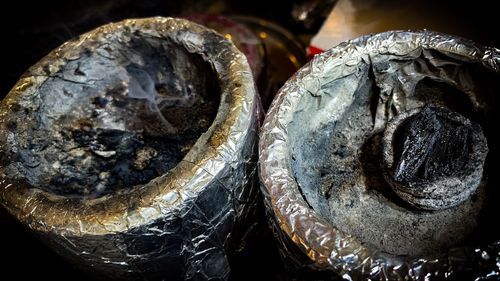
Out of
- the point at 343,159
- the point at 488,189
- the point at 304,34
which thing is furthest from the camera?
the point at 304,34

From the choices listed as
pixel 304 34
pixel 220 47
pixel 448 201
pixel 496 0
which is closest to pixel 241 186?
pixel 220 47

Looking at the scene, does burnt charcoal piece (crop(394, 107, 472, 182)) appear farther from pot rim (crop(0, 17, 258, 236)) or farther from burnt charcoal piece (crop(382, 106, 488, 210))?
pot rim (crop(0, 17, 258, 236))

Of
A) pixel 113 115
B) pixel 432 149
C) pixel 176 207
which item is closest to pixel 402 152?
pixel 432 149

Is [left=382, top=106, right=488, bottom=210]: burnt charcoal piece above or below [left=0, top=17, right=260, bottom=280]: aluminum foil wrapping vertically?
above

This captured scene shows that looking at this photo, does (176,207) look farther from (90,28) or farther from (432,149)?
(90,28)

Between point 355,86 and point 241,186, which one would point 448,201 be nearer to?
point 355,86

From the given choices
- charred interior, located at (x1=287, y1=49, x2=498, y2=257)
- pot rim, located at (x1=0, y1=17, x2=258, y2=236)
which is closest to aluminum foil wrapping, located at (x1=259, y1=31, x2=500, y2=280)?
charred interior, located at (x1=287, y1=49, x2=498, y2=257)
